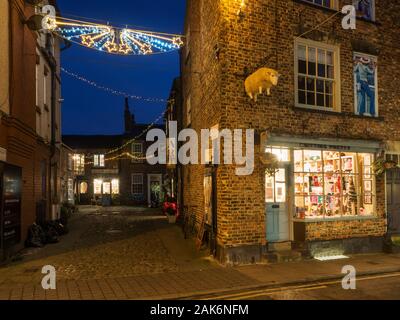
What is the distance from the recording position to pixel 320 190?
1215 cm

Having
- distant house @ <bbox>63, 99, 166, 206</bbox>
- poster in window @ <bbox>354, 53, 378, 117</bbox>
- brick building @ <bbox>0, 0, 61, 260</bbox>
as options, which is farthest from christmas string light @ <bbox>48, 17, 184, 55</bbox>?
distant house @ <bbox>63, 99, 166, 206</bbox>

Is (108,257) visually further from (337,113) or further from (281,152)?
(337,113)

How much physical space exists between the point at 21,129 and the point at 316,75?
9.06 metres

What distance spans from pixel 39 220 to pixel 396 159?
12.7 m

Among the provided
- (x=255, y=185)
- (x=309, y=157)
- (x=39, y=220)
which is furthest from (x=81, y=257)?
(x=309, y=157)

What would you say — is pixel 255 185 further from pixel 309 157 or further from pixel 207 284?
pixel 207 284

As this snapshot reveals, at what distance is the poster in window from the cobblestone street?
273 inches

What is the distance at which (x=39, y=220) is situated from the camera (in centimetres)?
1477

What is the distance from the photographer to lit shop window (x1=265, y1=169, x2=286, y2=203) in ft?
37.3

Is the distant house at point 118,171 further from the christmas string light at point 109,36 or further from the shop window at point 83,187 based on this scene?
the christmas string light at point 109,36

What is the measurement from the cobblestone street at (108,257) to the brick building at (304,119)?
1.33 metres

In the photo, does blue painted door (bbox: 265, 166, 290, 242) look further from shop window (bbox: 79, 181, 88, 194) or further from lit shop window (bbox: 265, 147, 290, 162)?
shop window (bbox: 79, 181, 88, 194)

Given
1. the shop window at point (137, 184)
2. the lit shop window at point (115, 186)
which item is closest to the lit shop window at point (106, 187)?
the lit shop window at point (115, 186)

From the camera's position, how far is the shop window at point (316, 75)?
11.9 m
